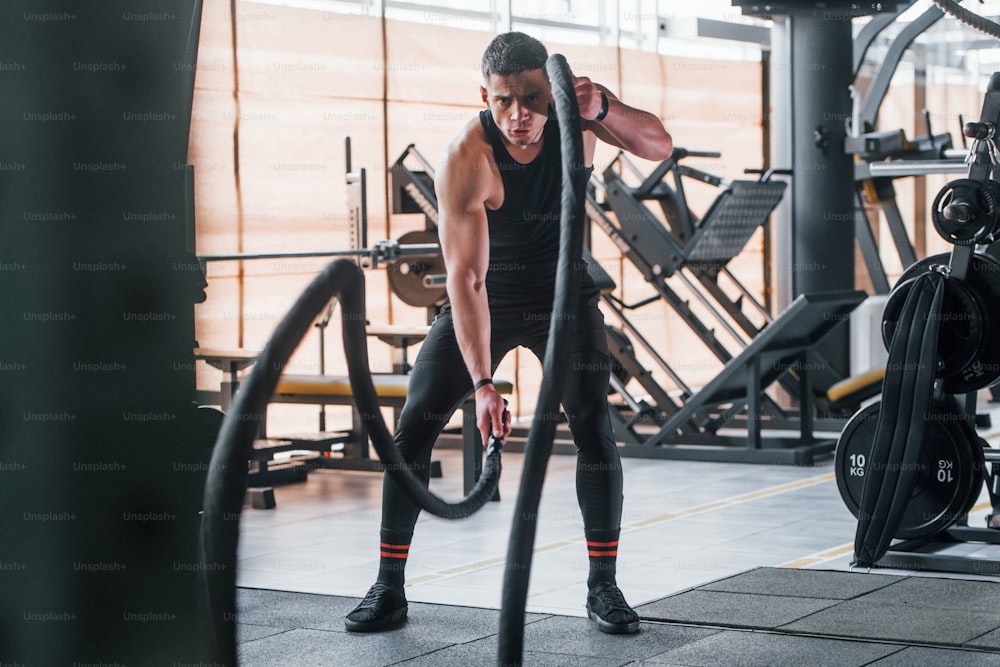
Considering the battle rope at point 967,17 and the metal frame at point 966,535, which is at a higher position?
the battle rope at point 967,17

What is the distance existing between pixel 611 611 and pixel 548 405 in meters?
1.82

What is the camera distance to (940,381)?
4352 millimetres

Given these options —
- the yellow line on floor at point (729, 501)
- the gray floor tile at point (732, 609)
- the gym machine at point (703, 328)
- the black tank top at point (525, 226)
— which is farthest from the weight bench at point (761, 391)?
the black tank top at point (525, 226)

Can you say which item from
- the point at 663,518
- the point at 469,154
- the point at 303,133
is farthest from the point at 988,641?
the point at 303,133

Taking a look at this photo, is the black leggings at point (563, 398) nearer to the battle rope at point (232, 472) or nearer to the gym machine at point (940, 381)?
the gym machine at point (940, 381)

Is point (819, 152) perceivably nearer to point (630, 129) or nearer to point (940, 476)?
point (940, 476)

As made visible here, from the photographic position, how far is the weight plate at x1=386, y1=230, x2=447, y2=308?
21.3 ft

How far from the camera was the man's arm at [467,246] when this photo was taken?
3.26 meters

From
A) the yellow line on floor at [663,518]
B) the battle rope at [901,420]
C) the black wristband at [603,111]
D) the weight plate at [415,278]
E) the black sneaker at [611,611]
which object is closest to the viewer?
the black wristband at [603,111]

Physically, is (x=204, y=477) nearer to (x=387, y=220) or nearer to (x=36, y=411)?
(x=36, y=411)

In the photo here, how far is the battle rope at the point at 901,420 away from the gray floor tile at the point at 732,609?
0.51 meters

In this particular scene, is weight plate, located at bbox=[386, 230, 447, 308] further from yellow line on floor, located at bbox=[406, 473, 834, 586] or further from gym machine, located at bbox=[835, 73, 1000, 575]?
gym machine, located at bbox=[835, 73, 1000, 575]

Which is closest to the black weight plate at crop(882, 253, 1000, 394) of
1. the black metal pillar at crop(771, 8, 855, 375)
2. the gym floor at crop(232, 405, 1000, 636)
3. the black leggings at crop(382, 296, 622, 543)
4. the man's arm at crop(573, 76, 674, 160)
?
the gym floor at crop(232, 405, 1000, 636)

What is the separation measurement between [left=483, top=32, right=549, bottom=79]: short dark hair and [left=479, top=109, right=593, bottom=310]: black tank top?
40 centimetres
